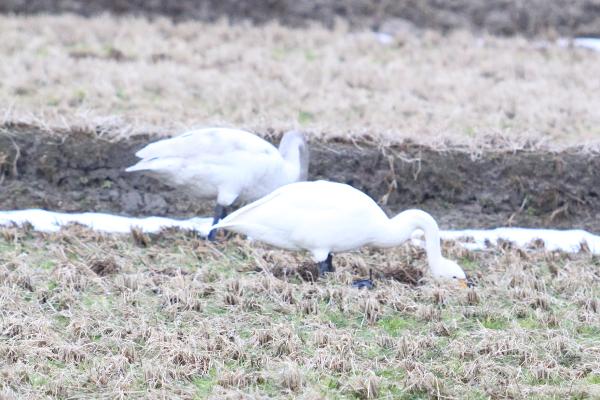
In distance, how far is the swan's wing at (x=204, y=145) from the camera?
29.5 ft

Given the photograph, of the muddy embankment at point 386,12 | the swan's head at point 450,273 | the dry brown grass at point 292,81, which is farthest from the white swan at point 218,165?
the muddy embankment at point 386,12

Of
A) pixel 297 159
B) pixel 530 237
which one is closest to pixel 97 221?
pixel 297 159

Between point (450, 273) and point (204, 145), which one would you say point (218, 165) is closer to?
point (204, 145)

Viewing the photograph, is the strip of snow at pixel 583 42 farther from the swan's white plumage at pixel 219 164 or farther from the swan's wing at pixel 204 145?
the swan's wing at pixel 204 145

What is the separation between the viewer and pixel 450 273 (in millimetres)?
7980

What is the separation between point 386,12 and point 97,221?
329 inches

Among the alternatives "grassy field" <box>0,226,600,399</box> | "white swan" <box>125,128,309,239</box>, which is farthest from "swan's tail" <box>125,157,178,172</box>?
"grassy field" <box>0,226,600,399</box>

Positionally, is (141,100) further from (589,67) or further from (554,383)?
(554,383)

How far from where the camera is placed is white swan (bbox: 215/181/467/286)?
791 centimetres

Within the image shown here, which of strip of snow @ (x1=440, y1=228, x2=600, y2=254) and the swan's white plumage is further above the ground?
the swan's white plumage

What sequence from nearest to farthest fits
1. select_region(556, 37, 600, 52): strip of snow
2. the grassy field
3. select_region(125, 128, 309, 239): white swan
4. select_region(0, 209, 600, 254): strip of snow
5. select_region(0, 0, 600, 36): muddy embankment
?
the grassy field < select_region(125, 128, 309, 239): white swan < select_region(0, 209, 600, 254): strip of snow < select_region(556, 37, 600, 52): strip of snow < select_region(0, 0, 600, 36): muddy embankment

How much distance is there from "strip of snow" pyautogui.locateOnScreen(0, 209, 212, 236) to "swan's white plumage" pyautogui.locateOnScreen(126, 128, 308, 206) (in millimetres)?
387

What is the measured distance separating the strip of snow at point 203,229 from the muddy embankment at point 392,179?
245 millimetres

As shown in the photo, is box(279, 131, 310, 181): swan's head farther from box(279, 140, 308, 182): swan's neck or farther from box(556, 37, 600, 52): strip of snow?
box(556, 37, 600, 52): strip of snow
